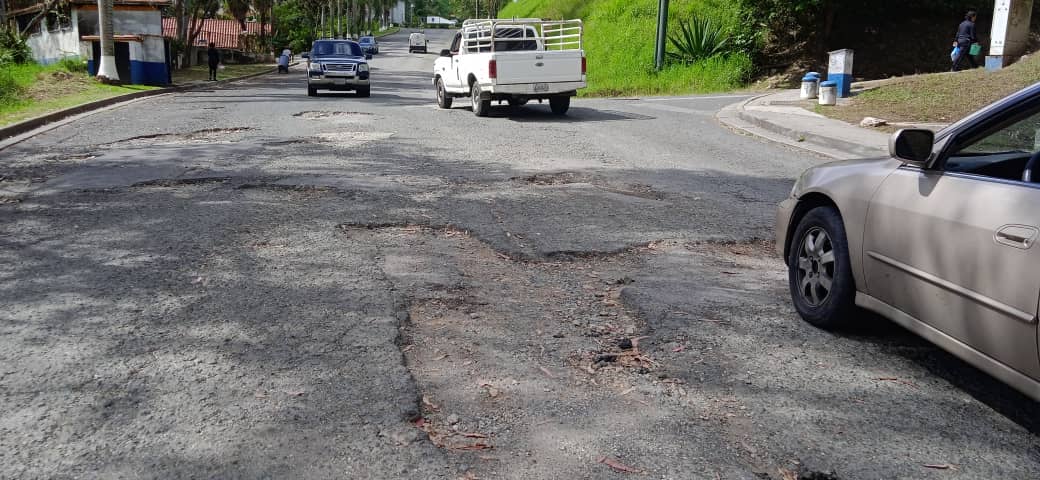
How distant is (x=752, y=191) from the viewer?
31.4ft

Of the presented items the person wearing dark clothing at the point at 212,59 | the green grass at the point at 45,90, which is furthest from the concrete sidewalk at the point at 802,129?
the person wearing dark clothing at the point at 212,59

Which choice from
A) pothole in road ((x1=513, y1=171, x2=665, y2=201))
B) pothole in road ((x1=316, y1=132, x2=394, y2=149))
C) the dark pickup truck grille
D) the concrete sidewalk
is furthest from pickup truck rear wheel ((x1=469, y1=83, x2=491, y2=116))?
pothole in road ((x1=513, y1=171, x2=665, y2=201))

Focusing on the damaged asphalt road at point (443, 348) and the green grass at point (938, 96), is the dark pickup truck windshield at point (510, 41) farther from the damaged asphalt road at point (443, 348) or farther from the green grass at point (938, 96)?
the damaged asphalt road at point (443, 348)

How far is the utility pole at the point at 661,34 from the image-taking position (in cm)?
3075

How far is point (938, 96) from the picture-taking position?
1756 cm

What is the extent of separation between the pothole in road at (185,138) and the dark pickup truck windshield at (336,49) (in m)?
11.3

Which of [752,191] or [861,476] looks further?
[752,191]

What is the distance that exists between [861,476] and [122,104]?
21924 millimetres

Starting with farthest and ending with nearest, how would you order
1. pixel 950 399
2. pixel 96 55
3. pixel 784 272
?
→ pixel 96 55 → pixel 784 272 → pixel 950 399

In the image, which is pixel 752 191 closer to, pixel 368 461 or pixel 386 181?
pixel 386 181

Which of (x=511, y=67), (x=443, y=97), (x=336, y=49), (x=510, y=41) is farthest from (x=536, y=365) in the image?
(x=336, y=49)

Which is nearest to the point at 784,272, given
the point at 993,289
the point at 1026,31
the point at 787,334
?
the point at 787,334

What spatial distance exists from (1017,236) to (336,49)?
24.3 meters

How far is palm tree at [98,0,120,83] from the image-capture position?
25.6 m
